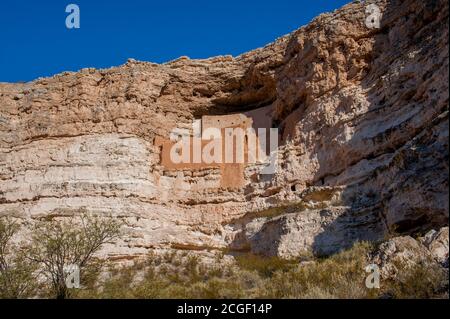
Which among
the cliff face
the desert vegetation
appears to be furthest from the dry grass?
the cliff face

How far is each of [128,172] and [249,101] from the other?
620 cm

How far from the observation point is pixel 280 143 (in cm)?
2186

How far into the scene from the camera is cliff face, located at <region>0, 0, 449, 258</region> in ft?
49.6

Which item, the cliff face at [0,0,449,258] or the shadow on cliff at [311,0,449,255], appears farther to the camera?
the cliff face at [0,0,449,258]

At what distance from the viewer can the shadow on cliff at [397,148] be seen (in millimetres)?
12352

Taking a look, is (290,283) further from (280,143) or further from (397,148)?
(280,143)

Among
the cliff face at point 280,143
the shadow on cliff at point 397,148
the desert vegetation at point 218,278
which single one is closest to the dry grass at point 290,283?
the desert vegetation at point 218,278

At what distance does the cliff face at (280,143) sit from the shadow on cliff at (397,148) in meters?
0.04

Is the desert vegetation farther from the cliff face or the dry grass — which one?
the cliff face

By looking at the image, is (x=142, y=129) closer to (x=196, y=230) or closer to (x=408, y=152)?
(x=196, y=230)

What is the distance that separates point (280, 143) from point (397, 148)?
634cm

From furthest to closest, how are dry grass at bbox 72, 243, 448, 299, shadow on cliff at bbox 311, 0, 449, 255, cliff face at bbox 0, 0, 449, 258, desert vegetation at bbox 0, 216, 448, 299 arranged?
cliff face at bbox 0, 0, 449, 258 < shadow on cliff at bbox 311, 0, 449, 255 < desert vegetation at bbox 0, 216, 448, 299 < dry grass at bbox 72, 243, 448, 299

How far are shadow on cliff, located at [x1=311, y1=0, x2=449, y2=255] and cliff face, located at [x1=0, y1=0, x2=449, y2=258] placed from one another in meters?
0.04

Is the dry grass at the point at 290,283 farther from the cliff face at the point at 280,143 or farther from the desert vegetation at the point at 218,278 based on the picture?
the cliff face at the point at 280,143
